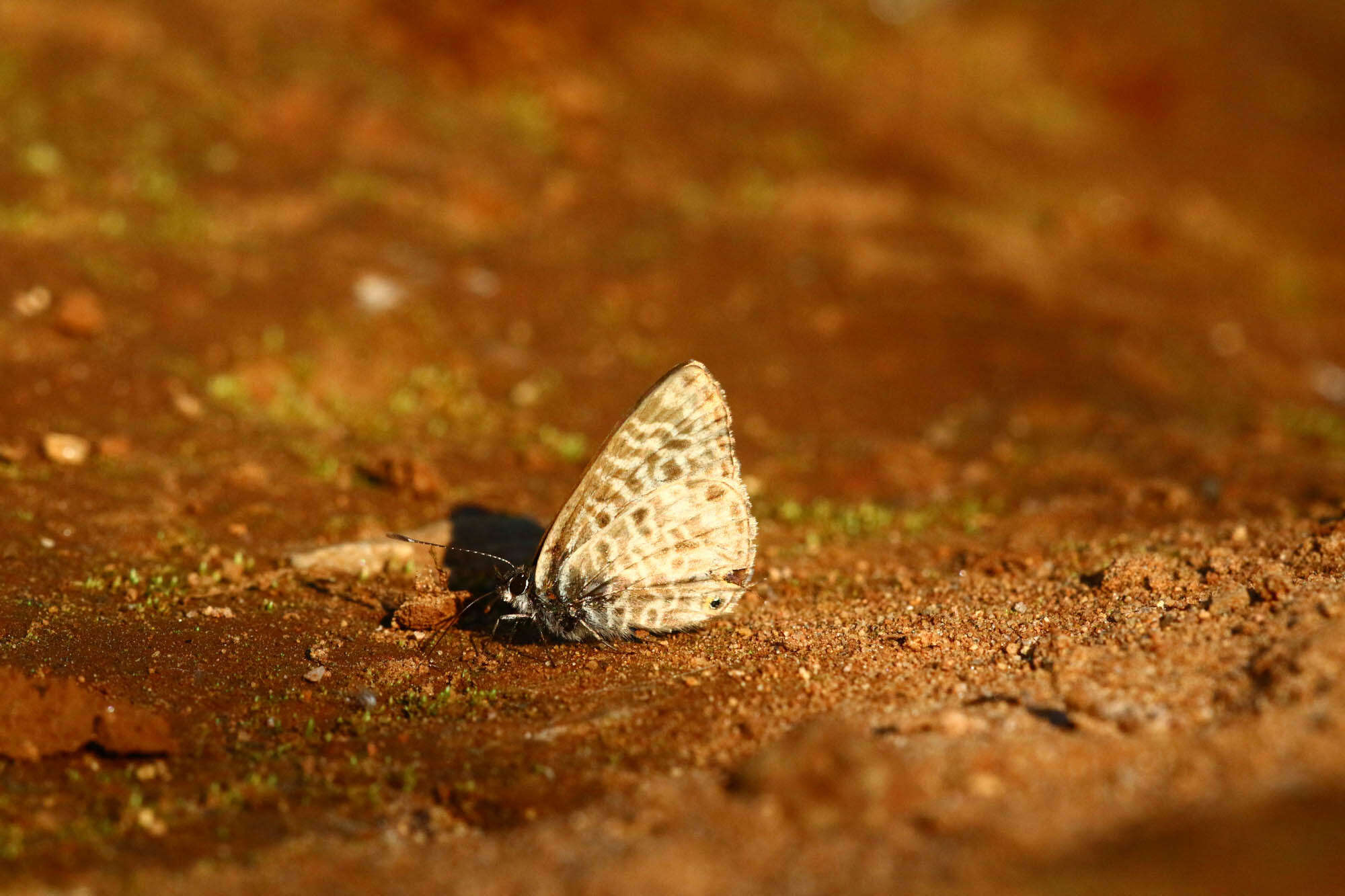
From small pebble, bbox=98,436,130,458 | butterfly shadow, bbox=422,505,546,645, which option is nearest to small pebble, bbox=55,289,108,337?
small pebble, bbox=98,436,130,458

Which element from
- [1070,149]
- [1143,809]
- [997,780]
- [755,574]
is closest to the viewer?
[1143,809]

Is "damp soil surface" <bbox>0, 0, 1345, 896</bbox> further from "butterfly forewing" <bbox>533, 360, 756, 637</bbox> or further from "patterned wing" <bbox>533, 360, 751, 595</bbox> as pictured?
"patterned wing" <bbox>533, 360, 751, 595</bbox>

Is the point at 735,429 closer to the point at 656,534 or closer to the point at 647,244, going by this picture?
the point at 647,244

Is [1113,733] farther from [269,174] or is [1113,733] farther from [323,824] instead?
[269,174]

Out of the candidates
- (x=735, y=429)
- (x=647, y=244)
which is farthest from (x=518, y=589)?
(x=647, y=244)

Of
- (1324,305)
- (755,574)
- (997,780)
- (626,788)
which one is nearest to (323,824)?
(626,788)

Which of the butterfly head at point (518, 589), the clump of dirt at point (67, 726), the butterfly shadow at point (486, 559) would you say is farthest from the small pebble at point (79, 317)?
the butterfly head at point (518, 589)
